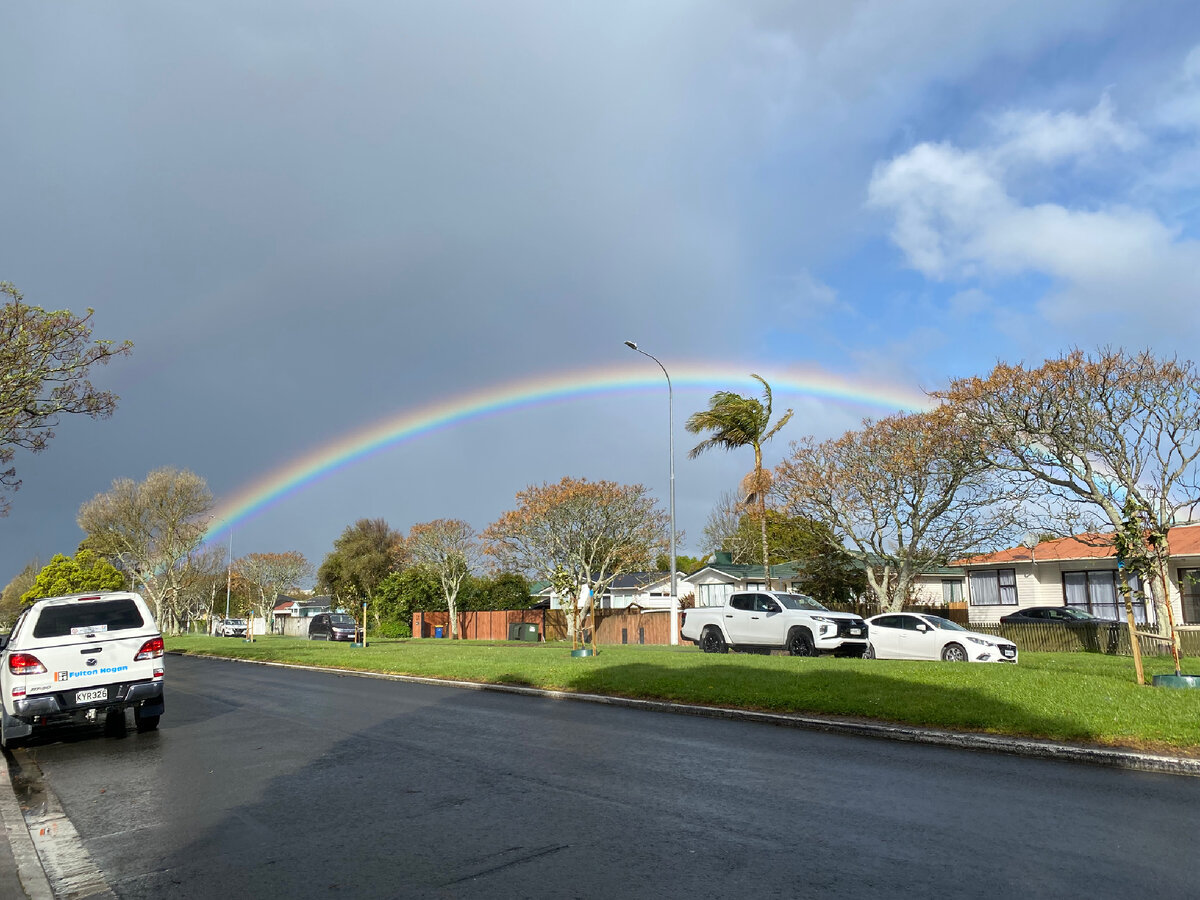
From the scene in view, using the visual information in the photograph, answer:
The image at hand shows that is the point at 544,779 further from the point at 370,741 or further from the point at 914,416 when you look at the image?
the point at 914,416

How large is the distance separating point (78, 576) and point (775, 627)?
65.6 meters

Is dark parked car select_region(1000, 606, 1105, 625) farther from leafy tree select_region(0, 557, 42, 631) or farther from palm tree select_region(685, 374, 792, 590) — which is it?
leafy tree select_region(0, 557, 42, 631)

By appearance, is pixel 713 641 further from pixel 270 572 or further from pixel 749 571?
pixel 270 572

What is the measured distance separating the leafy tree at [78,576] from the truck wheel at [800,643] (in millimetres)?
61326

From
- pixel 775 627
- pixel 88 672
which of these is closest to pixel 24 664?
pixel 88 672

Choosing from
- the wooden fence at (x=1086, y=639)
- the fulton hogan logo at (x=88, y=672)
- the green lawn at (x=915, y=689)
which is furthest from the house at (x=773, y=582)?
the fulton hogan logo at (x=88, y=672)

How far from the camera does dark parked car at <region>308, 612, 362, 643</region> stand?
47.4m

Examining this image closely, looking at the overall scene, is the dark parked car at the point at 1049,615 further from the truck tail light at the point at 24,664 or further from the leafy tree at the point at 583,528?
the truck tail light at the point at 24,664

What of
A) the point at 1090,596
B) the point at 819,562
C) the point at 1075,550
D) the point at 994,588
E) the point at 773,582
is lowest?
the point at 1090,596

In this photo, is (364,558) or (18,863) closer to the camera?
(18,863)

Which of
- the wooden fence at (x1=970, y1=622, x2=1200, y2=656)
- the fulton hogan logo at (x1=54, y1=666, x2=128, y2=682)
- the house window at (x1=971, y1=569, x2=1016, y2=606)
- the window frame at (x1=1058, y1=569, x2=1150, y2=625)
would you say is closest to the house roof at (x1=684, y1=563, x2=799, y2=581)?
the house window at (x1=971, y1=569, x2=1016, y2=606)

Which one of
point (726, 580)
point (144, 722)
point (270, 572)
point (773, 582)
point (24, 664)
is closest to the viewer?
point (24, 664)

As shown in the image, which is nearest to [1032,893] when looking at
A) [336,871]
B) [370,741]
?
[336,871]

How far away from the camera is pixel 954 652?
70.6 ft
